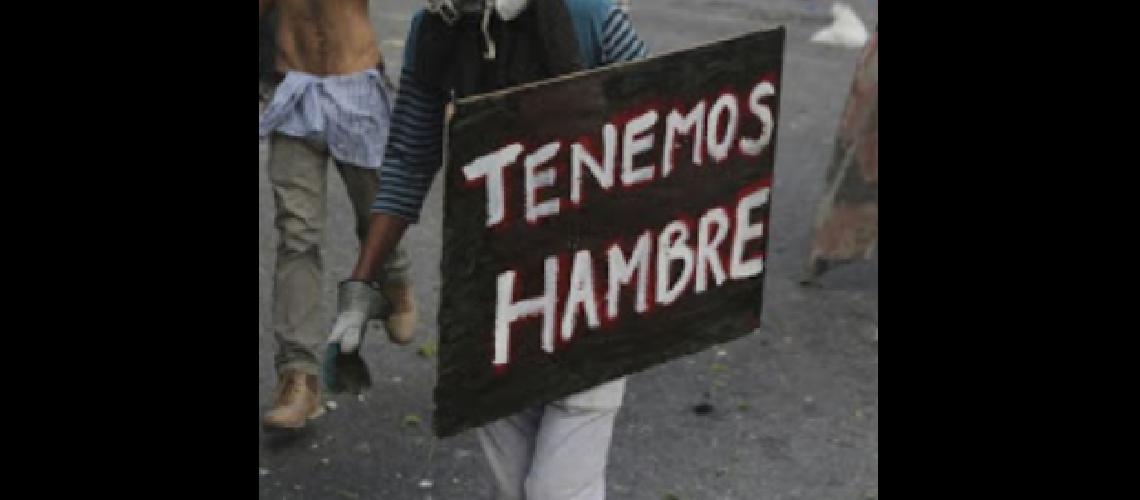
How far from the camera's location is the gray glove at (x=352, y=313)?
13.1 ft

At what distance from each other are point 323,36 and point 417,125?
4.34ft

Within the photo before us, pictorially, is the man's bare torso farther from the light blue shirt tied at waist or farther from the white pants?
the white pants

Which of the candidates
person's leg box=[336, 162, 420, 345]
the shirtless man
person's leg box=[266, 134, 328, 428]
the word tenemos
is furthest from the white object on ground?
the word tenemos

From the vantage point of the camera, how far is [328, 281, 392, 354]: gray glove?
400cm

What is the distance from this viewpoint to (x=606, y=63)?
384cm

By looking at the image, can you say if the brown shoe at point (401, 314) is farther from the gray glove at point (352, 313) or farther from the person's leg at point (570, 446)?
the person's leg at point (570, 446)

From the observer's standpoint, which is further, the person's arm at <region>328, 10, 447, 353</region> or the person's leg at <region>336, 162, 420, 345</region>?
the person's leg at <region>336, 162, 420, 345</region>

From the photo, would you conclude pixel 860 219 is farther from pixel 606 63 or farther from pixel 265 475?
pixel 606 63

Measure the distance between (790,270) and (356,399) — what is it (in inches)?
80.8

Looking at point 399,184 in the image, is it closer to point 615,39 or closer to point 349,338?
point 349,338

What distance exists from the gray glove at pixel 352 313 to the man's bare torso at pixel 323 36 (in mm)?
1397

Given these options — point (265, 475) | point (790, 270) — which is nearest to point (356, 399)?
point (265, 475)

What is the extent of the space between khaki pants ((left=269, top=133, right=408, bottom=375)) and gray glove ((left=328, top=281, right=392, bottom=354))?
1284 mm

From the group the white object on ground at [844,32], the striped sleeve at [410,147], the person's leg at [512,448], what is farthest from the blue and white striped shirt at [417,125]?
the white object on ground at [844,32]
